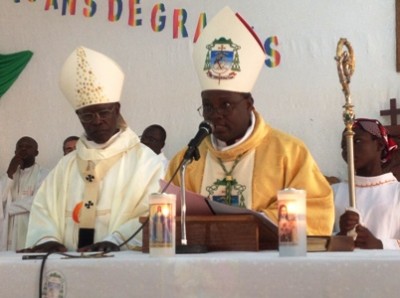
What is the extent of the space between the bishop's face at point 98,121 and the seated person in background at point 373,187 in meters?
1.48

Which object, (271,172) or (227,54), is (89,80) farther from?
(271,172)

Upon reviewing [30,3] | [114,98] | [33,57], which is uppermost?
[30,3]

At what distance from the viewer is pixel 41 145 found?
9.64m

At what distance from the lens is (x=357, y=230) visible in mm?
4457

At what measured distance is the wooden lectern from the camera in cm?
355

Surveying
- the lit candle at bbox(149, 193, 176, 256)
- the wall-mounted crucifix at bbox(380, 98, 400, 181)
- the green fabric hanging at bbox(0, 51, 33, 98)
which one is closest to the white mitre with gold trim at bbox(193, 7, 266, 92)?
the lit candle at bbox(149, 193, 176, 256)

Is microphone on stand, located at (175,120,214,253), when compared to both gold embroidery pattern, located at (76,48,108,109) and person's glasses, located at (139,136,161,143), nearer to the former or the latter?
gold embroidery pattern, located at (76,48,108,109)

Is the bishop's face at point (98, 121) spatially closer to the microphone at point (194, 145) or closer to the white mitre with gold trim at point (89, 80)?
the white mitre with gold trim at point (89, 80)

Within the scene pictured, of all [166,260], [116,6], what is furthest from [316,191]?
[116,6]

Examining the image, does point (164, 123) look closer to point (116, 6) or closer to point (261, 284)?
point (116, 6)

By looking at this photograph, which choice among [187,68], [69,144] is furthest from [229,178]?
[187,68]

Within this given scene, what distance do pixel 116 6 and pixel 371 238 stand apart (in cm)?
572

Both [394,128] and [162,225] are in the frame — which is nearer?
[162,225]

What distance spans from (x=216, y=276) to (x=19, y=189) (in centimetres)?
643
